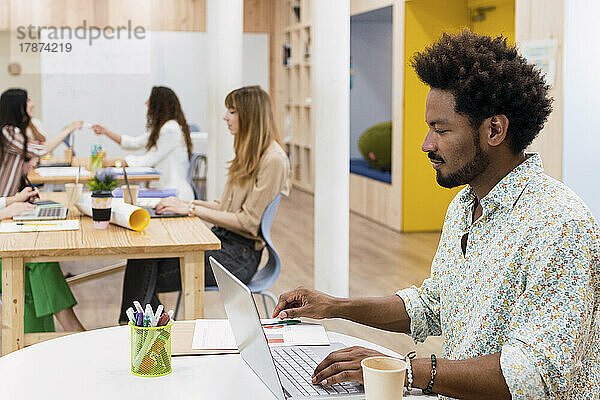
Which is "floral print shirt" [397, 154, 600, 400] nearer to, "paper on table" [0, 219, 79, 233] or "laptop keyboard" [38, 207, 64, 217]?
"paper on table" [0, 219, 79, 233]

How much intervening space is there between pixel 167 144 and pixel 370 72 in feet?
13.5

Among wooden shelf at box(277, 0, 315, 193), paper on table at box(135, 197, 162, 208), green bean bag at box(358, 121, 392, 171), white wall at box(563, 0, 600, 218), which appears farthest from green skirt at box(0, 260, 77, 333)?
wooden shelf at box(277, 0, 315, 193)

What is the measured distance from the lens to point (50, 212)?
352cm

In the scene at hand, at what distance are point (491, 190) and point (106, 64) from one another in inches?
321

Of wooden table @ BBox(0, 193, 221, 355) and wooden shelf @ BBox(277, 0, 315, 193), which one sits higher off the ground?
wooden shelf @ BBox(277, 0, 315, 193)

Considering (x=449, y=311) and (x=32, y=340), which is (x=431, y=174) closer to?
(x=32, y=340)

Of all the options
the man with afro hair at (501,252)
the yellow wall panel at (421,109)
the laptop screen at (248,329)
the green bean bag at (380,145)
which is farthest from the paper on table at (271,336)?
the green bean bag at (380,145)

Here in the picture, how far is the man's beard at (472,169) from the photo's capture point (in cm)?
155

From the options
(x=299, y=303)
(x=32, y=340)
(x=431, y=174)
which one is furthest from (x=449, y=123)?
(x=431, y=174)

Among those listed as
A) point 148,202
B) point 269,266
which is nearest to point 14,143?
point 148,202

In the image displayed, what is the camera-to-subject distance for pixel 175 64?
9.69m

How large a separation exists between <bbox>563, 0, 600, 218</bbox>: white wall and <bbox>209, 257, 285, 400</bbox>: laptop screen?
3.01 m

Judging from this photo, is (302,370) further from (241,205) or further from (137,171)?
(137,171)

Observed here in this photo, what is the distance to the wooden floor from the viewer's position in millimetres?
4367
